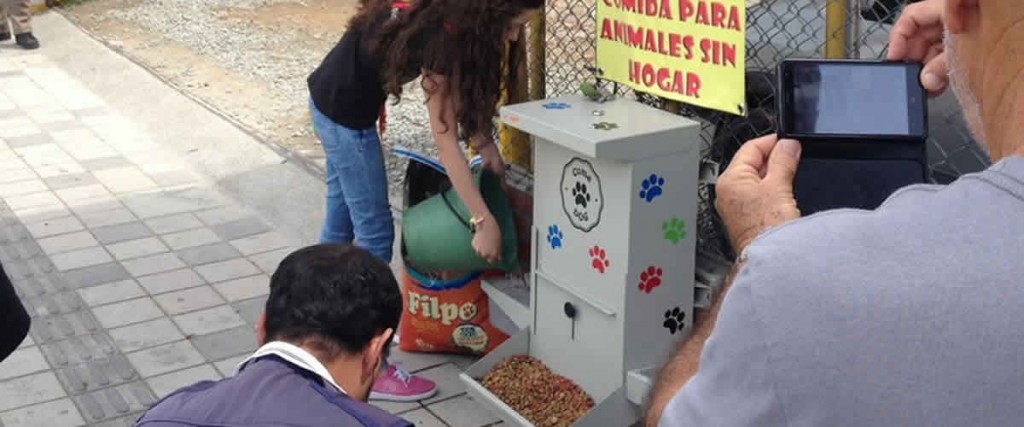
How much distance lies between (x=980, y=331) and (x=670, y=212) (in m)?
2.54

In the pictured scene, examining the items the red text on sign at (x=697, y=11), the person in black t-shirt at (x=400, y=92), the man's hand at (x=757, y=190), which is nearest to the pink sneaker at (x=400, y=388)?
the person in black t-shirt at (x=400, y=92)

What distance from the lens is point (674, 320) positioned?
3.72 meters

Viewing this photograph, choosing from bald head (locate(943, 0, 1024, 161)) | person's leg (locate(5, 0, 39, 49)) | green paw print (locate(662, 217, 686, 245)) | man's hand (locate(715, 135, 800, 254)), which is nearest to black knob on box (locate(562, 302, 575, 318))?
green paw print (locate(662, 217, 686, 245))

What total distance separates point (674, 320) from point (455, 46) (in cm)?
100

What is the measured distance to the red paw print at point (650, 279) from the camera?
3.59 meters

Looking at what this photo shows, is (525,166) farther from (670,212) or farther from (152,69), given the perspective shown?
(152,69)

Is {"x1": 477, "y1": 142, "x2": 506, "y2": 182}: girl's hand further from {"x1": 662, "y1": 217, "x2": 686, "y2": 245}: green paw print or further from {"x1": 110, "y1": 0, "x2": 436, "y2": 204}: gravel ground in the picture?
{"x1": 110, "y1": 0, "x2": 436, "y2": 204}: gravel ground

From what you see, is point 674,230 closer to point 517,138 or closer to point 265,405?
point 517,138

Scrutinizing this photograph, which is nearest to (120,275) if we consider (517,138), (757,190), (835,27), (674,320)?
(517,138)

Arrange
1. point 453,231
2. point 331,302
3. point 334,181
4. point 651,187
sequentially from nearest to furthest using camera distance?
point 331,302 → point 651,187 → point 453,231 → point 334,181

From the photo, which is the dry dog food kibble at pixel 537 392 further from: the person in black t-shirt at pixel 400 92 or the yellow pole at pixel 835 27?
the yellow pole at pixel 835 27

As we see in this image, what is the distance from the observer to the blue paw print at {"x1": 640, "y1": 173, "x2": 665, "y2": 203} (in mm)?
3502

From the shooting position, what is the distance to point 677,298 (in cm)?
371

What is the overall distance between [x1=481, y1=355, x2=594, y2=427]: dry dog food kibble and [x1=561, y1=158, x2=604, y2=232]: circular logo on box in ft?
1.72
